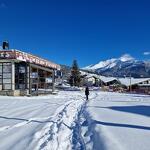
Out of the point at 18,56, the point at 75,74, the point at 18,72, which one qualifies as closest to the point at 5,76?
the point at 18,72

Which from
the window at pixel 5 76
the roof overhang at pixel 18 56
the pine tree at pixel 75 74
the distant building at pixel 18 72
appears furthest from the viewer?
the pine tree at pixel 75 74

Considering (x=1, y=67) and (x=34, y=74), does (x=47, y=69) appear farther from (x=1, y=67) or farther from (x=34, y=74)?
(x=1, y=67)

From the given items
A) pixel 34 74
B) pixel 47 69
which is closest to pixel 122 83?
pixel 47 69

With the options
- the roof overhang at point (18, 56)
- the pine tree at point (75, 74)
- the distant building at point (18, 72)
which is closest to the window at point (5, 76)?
the distant building at point (18, 72)

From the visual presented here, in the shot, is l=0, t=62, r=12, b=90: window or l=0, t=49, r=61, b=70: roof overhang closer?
l=0, t=49, r=61, b=70: roof overhang

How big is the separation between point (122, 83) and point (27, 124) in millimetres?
113161

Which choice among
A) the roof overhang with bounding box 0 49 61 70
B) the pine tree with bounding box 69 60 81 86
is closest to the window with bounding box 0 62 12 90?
the roof overhang with bounding box 0 49 61 70

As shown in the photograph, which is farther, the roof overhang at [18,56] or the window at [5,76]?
the window at [5,76]

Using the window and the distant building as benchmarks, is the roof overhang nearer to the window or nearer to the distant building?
the distant building

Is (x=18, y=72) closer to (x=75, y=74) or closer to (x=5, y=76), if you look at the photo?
(x=5, y=76)

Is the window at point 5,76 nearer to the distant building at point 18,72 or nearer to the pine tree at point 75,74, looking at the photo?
the distant building at point 18,72

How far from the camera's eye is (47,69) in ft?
195

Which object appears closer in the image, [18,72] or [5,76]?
[5,76]

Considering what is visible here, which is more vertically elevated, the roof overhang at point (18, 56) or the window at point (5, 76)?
the roof overhang at point (18, 56)
